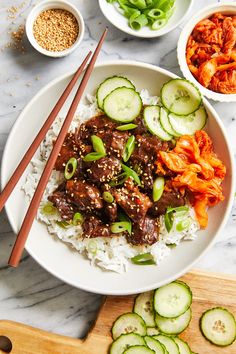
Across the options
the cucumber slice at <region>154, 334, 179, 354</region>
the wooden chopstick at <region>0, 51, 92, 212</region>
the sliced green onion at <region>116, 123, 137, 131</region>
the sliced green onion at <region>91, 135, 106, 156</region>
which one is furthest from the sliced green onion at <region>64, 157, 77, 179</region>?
the cucumber slice at <region>154, 334, 179, 354</region>

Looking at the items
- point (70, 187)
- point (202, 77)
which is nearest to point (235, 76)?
point (202, 77)

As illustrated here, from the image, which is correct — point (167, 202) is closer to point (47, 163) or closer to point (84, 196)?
point (84, 196)

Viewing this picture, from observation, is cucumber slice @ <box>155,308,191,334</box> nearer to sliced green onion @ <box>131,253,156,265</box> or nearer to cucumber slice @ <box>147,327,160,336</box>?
cucumber slice @ <box>147,327,160,336</box>

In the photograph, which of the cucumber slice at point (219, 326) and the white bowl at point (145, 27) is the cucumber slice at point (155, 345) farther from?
the white bowl at point (145, 27)

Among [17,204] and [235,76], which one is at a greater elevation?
[235,76]

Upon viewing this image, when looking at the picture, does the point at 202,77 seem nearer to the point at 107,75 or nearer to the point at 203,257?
the point at 107,75

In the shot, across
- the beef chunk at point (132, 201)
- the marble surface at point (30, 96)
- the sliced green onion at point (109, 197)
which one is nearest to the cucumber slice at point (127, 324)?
the marble surface at point (30, 96)
